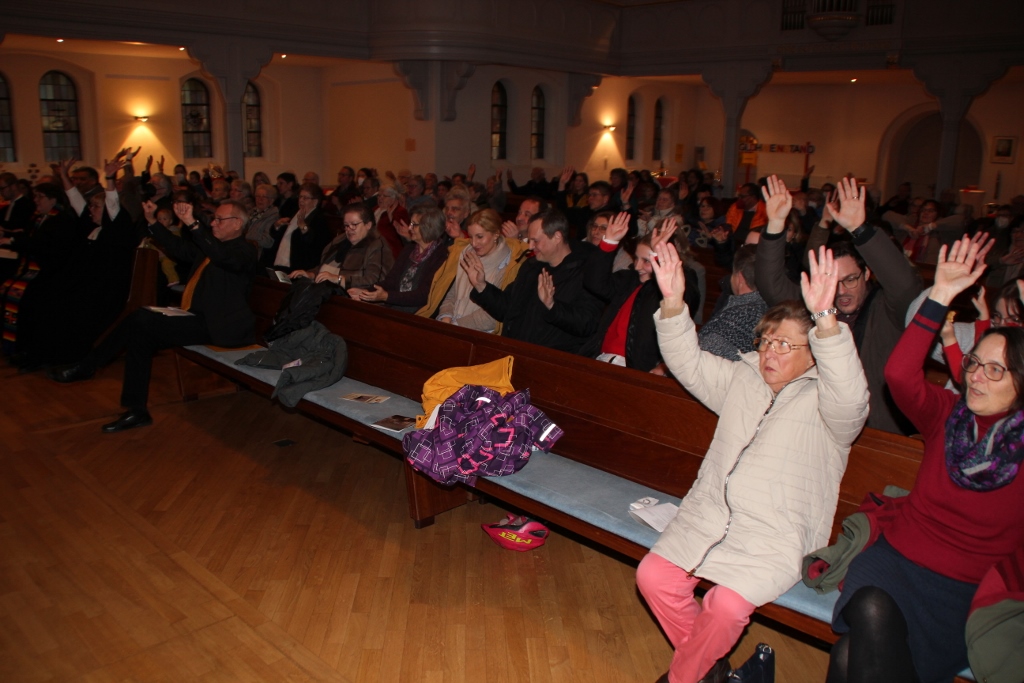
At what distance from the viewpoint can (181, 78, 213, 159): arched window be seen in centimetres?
1686

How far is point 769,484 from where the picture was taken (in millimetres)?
2666

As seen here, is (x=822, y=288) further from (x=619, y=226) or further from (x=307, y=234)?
(x=307, y=234)

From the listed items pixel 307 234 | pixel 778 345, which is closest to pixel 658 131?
pixel 307 234

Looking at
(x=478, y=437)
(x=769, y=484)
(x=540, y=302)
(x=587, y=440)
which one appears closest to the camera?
(x=769, y=484)

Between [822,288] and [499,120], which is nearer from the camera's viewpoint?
[822,288]

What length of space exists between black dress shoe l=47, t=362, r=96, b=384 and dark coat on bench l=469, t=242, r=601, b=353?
3.44 meters

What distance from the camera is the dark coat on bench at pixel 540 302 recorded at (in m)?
4.25

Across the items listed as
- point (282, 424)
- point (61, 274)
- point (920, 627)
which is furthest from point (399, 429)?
point (61, 274)

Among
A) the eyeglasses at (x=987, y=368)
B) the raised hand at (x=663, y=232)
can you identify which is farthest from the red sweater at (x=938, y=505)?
the raised hand at (x=663, y=232)

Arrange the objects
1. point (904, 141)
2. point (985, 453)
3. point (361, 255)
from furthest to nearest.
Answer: point (904, 141) → point (361, 255) → point (985, 453)

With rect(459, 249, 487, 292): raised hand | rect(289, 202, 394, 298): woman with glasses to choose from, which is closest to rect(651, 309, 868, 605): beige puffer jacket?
rect(459, 249, 487, 292): raised hand

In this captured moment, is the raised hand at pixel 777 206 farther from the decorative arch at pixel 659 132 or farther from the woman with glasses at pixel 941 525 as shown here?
the decorative arch at pixel 659 132

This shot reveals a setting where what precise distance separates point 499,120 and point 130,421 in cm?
1290

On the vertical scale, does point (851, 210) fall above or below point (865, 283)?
above
